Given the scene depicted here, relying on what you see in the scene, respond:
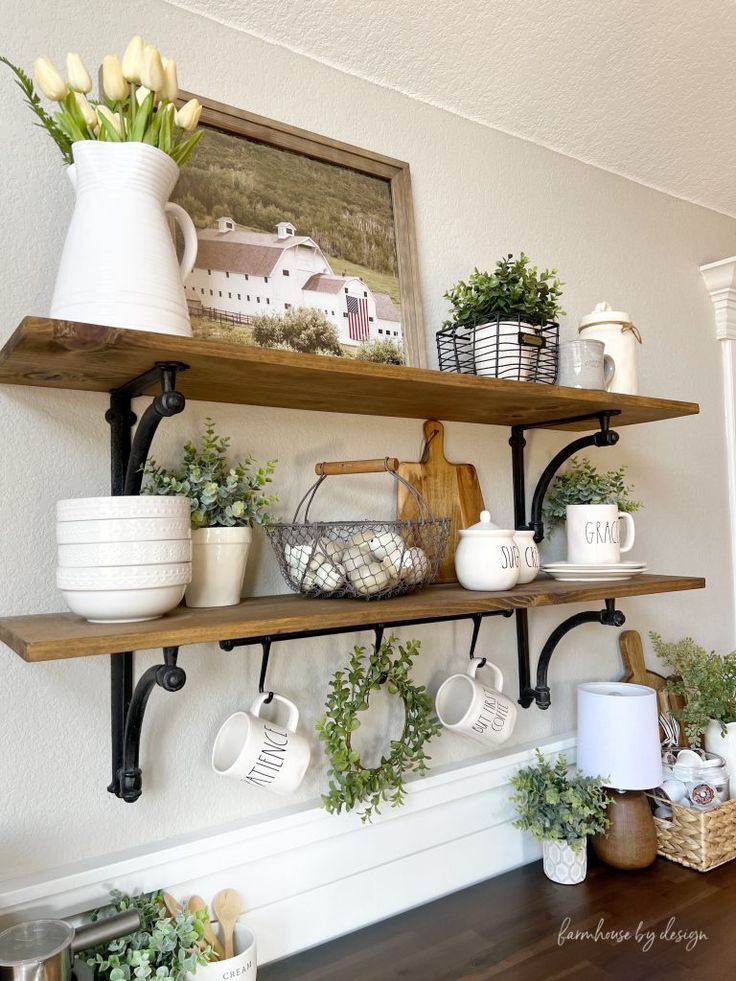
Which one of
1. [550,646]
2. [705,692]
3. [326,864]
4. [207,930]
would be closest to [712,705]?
[705,692]

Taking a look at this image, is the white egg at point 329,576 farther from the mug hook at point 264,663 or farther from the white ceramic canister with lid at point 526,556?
the white ceramic canister with lid at point 526,556

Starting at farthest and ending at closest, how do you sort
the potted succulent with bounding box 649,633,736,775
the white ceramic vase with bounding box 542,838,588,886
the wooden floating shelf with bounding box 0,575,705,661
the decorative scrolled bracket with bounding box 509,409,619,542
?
1. the potted succulent with bounding box 649,633,736,775
2. the decorative scrolled bracket with bounding box 509,409,619,542
3. the white ceramic vase with bounding box 542,838,588,886
4. the wooden floating shelf with bounding box 0,575,705,661

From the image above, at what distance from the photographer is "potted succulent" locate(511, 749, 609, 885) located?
124 cm

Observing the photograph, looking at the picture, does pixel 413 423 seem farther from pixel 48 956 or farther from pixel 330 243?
pixel 48 956

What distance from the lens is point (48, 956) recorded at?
735 mm

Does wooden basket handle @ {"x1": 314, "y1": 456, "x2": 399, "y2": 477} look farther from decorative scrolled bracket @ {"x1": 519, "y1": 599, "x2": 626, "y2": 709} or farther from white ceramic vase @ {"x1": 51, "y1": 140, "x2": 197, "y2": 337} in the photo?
decorative scrolled bracket @ {"x1": 519, "y1": 599, "x2": 626, "y2": 709}

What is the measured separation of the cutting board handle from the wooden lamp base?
679 mm

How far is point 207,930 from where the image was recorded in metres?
0.92

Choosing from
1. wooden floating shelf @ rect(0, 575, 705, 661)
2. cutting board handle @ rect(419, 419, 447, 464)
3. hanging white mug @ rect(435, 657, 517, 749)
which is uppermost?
cutting board handle @ rect(419, 419, 447, 464)

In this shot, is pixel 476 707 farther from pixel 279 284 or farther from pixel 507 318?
pixel 279 284

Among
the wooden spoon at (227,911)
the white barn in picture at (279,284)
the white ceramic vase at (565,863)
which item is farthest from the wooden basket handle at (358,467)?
the white ceramic vase at (565,863)

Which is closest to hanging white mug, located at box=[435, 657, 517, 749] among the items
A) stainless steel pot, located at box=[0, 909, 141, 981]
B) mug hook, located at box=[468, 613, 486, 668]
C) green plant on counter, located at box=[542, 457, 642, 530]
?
mug hook, located at box=[468, 613, 486, 668]

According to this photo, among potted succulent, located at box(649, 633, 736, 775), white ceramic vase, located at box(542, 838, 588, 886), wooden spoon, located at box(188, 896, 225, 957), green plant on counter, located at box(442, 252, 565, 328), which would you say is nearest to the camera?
wooden spoon, located at box(188, 896, 225, 957)

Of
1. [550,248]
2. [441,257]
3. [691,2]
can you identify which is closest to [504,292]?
[441,257]
